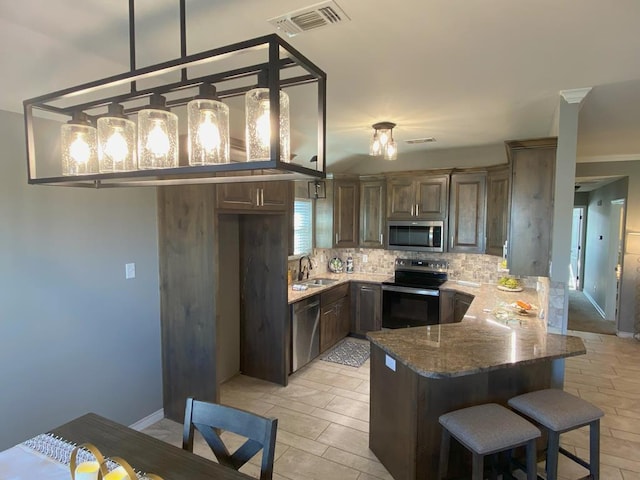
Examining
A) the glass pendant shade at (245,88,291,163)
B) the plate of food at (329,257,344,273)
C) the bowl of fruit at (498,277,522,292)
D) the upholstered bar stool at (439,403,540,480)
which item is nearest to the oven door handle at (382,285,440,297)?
the bowl of fruit at (498,277,522,292)

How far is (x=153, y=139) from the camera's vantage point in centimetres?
113

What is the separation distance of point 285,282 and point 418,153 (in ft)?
9.06

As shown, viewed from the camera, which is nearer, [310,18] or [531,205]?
[310,18]

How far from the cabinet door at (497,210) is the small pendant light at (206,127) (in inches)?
153

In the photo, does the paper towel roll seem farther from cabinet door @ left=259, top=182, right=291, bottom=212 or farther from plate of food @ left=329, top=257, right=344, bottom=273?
plate of food @ left=329, top=257, right=344, bottom=273

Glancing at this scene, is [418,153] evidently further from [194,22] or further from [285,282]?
[194,22]

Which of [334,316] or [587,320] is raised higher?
[334,316]

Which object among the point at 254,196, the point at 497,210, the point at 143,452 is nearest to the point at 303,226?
the point at 254,196

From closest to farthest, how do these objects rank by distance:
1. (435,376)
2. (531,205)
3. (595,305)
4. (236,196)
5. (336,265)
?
(435,376)
(236,196)
(531,205)
(336,265)
(595,305)

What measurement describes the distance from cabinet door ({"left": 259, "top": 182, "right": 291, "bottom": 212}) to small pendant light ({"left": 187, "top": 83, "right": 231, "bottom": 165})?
216cm

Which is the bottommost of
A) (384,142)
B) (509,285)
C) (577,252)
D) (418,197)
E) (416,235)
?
(577,252)

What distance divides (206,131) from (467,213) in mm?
4228

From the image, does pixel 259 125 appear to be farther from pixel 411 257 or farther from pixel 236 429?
pixel 411 257

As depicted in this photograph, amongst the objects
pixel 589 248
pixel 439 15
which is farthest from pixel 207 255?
pixel 589 248
